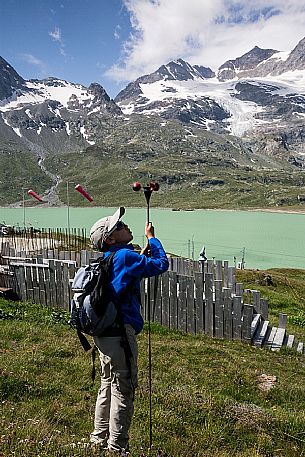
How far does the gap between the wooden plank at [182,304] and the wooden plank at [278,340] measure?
2317mm

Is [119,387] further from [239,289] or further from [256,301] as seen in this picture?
[239,289]

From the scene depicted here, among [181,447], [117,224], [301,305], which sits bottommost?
[301,305]

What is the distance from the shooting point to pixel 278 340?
36.3 feet

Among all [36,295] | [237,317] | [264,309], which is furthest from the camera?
[36,295]

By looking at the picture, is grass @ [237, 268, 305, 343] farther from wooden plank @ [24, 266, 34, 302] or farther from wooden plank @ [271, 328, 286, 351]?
wooden plank @ [24, 266, 34, 302]

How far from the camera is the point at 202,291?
11094mm

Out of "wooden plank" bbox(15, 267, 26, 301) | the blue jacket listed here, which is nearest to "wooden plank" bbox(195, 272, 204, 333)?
"wooden plank" bbox(15, 267, 26, 301)

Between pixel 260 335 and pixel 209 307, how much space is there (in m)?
1.52

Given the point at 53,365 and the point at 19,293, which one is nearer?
the point at 53,365

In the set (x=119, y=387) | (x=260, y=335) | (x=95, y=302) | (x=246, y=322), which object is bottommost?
(x=260, y=335)

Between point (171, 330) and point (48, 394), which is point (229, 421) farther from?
point (171, 330)

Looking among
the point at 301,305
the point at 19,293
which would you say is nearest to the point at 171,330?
the point at 19,293

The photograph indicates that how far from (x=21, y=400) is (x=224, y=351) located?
503 centimetres

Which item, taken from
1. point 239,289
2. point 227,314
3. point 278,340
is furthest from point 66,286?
point 278,340
